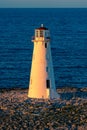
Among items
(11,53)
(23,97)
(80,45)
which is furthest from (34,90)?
(80,45)

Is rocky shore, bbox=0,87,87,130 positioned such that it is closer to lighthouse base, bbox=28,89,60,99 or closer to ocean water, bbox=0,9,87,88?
lighthouse base, bbox=28,89,60,99

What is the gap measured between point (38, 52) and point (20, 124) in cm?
642

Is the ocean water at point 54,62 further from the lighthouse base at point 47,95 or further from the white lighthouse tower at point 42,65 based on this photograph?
the white lighthouse tower at point 42,65

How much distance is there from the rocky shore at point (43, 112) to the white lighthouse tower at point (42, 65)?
2.54 ft

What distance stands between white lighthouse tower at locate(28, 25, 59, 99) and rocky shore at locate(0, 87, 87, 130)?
0.77 meters

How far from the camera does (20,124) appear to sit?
95.7 feet

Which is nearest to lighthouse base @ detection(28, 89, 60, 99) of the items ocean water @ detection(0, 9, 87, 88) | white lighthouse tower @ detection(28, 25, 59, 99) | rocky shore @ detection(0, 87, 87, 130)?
white lighthouse tower @ detection(28, 25, 59, 99)

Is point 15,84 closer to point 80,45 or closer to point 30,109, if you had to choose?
point 30,109

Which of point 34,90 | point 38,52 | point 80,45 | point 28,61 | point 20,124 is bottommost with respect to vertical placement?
point 20,124

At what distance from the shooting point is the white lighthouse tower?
34.2m

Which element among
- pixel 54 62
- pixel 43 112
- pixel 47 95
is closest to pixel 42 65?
pixel 47 95

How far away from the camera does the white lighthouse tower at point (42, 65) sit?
34219mm

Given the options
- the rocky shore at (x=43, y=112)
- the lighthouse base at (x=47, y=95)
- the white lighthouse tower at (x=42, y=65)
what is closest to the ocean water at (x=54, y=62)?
the rocky shore at (x=43, y=112)

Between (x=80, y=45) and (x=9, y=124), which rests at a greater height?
(x=80, y=45)
